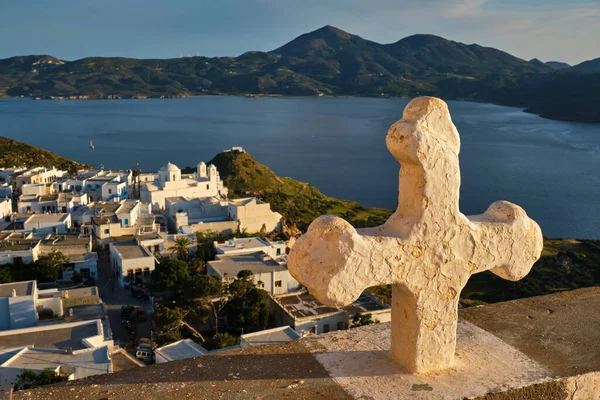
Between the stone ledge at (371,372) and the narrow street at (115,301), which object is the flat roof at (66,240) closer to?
the narrow street at (115,301)

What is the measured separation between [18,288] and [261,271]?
1005 centimetres

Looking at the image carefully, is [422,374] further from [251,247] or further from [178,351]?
[251,247]

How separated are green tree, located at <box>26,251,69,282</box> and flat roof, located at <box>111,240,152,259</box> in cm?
298

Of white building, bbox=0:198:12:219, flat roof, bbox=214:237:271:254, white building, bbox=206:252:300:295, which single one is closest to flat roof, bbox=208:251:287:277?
white building, bbox=206:252:300:295

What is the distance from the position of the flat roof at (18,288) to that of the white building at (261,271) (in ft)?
25.4

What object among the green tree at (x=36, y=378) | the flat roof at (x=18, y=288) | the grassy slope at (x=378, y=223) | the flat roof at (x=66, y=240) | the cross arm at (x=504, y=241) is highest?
the cross arm at (x=504, y=241)

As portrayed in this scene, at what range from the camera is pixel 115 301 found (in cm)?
2497

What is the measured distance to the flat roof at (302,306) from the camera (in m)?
22.1

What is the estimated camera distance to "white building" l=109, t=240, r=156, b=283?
1063 inches

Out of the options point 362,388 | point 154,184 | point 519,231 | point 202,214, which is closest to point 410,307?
point 362,388

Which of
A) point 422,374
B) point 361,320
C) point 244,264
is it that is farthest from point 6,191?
point 422,374

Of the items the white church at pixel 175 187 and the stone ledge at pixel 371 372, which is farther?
the white church at pixel 175 187

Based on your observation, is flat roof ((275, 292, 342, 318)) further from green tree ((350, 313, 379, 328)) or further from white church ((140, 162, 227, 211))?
white church ((140, 162, 227, 211))

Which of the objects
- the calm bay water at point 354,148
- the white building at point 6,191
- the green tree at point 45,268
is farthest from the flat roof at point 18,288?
the calm bay water at point 354,148
